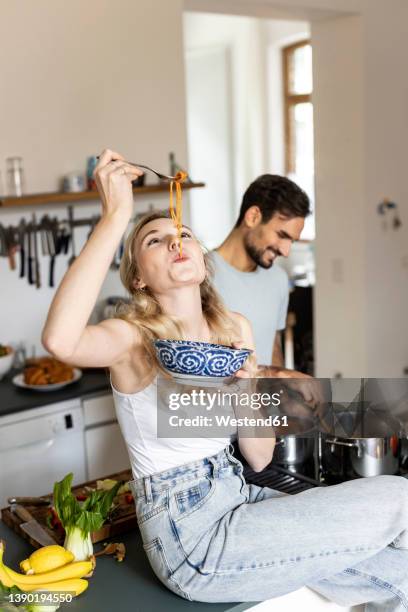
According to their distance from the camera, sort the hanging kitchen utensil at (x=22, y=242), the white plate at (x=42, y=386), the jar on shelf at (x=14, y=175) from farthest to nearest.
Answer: the hanging kitchen utensil at (x=22, y=242), the jar on shelf at (x=14, y=175), the white plate at (x=42, y=386)

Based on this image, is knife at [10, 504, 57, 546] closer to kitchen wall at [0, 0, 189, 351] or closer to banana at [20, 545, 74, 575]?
banana at [20, 545, 74, 575]

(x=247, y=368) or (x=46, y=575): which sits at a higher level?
(x=247, y=368)

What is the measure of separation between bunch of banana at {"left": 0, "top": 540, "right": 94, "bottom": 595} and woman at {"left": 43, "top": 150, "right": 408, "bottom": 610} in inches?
5.6

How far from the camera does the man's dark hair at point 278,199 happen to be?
2619 millimetres

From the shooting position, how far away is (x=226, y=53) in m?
7.56

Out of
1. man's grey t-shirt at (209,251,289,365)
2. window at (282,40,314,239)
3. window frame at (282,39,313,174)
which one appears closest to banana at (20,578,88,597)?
man's grey t-shirt at (209,251,289,365)

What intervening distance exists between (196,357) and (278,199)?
1.29 metres

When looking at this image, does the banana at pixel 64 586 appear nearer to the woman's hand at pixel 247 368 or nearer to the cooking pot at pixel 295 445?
the woman's hand at pixel 247 368

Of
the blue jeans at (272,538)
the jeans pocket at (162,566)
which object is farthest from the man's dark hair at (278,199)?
the jeans pocket at (162,566)

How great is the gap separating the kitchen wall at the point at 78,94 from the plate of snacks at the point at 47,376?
0.30 m

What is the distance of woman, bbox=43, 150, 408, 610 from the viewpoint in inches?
58.1

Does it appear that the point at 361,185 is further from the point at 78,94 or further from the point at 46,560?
the point at 46,560

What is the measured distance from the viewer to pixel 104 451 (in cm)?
331

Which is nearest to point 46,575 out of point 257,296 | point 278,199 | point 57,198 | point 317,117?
point 257,296
